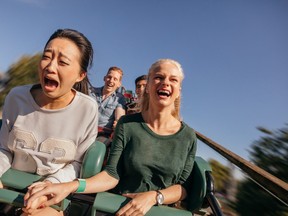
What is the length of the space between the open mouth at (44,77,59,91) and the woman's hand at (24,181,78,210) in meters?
0.46

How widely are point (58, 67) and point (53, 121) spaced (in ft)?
0.94

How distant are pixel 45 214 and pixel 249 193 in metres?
2.19

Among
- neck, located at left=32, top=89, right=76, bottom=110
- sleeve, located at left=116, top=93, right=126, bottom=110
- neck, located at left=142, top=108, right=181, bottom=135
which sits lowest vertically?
sleeve, located at left=116, top=93, right=126, bottom=110

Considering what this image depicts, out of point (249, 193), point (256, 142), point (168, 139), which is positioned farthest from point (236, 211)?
point (168, 139)

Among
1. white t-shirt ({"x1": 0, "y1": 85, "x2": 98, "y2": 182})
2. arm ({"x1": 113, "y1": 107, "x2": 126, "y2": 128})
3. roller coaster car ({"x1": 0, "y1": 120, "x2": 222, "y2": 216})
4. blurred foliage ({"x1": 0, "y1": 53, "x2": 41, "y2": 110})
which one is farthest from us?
blurred foliage ({"x1": 0, "y1": 53, "x2": 41, "y2": 110})

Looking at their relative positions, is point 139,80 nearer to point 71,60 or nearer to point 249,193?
point 249,193

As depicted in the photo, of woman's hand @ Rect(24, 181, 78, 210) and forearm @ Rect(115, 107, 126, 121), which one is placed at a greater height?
forearm @ Rect(115, 107, 126, 121)

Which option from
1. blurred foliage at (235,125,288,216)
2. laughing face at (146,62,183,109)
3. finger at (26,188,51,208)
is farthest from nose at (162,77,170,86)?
blurred foliage at (235,125,288,216)

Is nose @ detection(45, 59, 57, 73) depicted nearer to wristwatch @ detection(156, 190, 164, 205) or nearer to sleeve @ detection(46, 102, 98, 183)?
sleeve @ detection(46, 102, 98, 183)

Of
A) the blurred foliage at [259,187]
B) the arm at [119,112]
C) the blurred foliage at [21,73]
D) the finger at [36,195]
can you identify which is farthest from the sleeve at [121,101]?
the blurred foliage at [21,73]

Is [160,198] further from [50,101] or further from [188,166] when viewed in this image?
[50,101]

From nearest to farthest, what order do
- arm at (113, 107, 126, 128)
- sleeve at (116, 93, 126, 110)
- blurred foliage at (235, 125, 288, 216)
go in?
blurred foliage at (235, 125, 288, 216) → arm at (113, 107, 126, 128) → sleeve at (116, 93, 126, 110)

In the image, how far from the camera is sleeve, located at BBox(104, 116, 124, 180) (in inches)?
57.7

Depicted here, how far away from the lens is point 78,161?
1434mm
